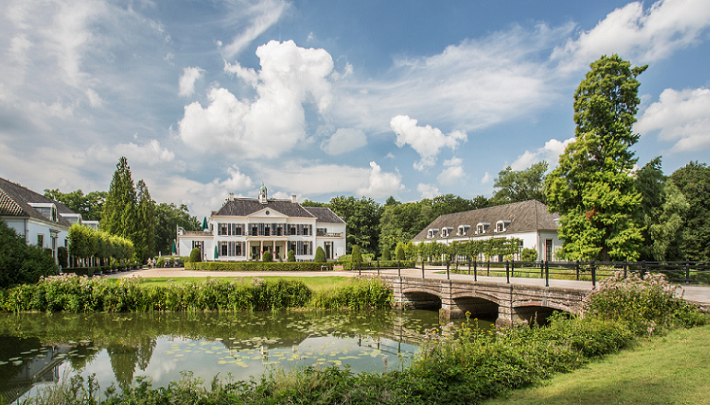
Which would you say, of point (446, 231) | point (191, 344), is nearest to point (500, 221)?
point (446, 231)

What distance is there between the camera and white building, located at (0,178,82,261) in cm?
2230

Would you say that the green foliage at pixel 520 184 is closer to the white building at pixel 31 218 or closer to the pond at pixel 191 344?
the pond at pixel 191 344

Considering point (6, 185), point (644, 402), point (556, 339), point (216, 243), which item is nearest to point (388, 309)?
point (556, 339)

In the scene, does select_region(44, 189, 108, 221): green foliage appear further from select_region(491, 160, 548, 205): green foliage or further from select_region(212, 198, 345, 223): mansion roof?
select_region(491, 160, 548, 205): green foliage

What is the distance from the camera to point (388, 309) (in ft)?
54.9

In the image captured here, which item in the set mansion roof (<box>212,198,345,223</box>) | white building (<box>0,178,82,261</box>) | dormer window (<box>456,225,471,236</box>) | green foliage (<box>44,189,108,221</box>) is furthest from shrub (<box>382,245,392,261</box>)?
green foliage (<box>44,189,108,221</box>)

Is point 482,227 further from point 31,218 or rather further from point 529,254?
point 31,218

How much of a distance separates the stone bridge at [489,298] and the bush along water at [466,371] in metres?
1.60

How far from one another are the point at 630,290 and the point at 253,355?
8029 mm

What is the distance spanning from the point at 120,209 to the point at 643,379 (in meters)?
49.3

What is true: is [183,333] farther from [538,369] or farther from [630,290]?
[630,290]

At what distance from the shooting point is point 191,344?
34.0 feet

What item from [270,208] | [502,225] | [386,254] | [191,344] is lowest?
[386,254]

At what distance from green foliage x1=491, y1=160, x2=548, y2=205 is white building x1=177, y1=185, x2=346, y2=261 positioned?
24.5m
